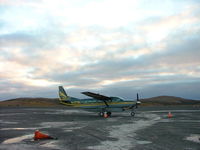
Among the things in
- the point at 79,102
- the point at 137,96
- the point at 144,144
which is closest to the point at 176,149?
the point at 144,144

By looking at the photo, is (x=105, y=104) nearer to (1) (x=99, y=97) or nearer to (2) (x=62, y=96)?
(1) (x=99, y=97)

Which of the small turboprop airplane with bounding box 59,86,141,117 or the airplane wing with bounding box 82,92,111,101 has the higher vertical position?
the airplane wing with bounding box 82,92,111,101

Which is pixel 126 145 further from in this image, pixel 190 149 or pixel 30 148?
pixel 30 148

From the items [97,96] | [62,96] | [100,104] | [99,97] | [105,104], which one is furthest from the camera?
[62,96]

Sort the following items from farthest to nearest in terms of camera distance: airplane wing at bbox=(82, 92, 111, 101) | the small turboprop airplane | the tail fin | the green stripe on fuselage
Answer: the tail fin
the green stripe on fuselage
the small turboprop airplane
airplane wing at bbox=(82, 92, 111, 101)

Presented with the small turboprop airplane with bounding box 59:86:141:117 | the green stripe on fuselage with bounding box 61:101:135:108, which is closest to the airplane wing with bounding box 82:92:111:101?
the small turboprop airplane with bounding box 59:86:141:117

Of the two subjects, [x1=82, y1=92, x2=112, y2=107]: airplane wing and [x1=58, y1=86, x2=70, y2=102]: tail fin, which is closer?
[x1=82, y1=92, x2=112, y2=107]: airplane wing

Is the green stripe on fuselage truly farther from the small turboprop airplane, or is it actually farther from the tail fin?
the tail fin

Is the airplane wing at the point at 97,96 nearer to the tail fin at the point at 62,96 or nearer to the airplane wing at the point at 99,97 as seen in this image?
the airplane wing at the point at 99,97

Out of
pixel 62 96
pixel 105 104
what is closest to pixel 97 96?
pixel 105 104

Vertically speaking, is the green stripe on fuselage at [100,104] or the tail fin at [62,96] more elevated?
the tail fin at [62,96]

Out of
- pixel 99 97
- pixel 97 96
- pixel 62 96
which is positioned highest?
pixel 62 96

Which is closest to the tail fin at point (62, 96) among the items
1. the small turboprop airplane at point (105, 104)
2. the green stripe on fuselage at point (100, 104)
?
the green stripe on fuselage at point (100, 104)

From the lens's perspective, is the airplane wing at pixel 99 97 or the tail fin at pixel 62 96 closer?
the airplane wing at pixel 99 97
